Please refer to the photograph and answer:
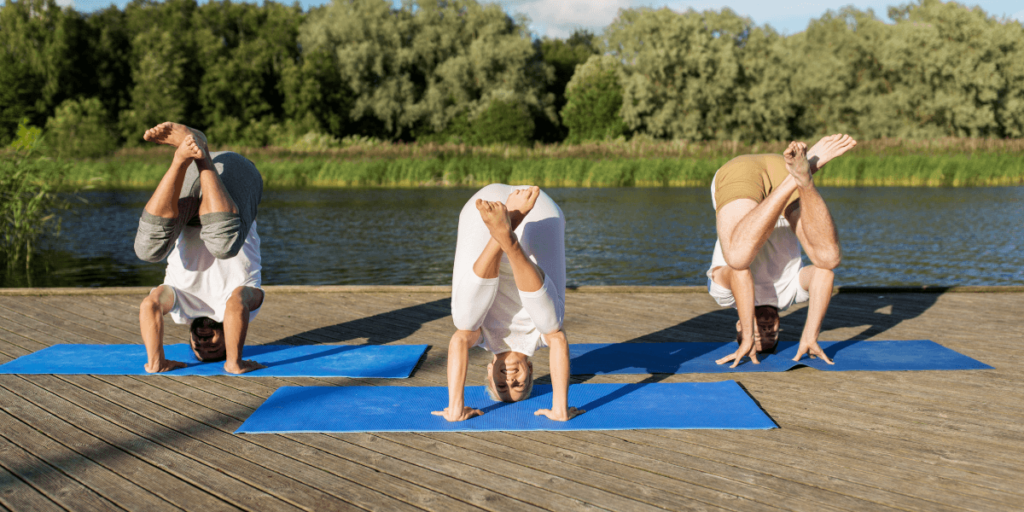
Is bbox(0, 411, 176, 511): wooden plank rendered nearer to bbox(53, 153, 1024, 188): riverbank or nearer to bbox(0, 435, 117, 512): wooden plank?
bbox(0, 435, 117, 512): wooden plank

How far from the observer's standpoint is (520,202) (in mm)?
2629

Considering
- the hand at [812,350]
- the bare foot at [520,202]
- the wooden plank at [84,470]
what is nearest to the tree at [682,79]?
the hand at [812,350]

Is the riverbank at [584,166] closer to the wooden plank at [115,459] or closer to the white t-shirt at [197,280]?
the white t-shirt at [197,280]

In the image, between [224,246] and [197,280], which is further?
[197,280]

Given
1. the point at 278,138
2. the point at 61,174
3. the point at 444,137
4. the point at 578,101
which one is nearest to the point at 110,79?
the point at 278,138

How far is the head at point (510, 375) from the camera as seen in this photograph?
10.0 feet

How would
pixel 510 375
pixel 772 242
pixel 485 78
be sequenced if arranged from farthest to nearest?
pixel 485 78, pixel 772 242, pixel 510 375

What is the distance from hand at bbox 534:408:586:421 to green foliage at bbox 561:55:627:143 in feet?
116

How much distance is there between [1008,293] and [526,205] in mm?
5145

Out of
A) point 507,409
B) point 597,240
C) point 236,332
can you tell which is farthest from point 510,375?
point 597,240

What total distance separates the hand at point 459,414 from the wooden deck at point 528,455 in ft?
0.40

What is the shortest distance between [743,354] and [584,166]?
1935 cm

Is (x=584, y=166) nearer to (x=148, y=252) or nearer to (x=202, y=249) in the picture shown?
(x=202, y=249)

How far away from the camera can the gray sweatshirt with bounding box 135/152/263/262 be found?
3582 millimetres
